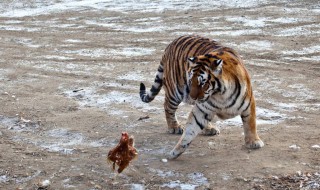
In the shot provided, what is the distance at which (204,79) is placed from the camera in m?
5.57

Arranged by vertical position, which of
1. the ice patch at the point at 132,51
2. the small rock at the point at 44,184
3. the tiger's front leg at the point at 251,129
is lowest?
the ice patch at the point at 132,51

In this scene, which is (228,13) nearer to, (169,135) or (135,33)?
(135,33)

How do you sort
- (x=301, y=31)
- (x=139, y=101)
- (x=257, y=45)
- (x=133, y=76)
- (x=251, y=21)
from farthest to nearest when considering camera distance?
(x=251, y=21)
(x=301, y=31)
(x=257, y=45)
(x=133, y=76)
(x=139, y=101)

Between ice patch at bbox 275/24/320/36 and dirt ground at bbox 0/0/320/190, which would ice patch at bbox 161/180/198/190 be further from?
ice patch at bbox 275/24/320/36

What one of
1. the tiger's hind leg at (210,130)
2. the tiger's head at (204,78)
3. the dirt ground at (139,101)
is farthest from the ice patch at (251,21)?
the tiger's head at (204,78)

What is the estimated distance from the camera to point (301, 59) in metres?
11.0

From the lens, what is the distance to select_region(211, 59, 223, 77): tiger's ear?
18.2 ft

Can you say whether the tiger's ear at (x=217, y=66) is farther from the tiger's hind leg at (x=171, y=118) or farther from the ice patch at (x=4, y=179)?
the ice patch at (x=4, y=179)

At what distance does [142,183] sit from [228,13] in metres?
11.5

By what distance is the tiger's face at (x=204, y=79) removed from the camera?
18.3ft

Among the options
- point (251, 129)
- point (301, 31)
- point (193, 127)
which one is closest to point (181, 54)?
point (193, 127)

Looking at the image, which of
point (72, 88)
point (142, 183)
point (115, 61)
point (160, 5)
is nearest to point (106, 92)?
point (72, 88)

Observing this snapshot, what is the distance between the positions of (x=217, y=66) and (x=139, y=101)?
327 centimetres

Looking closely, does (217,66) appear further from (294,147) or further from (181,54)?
(294,147)
